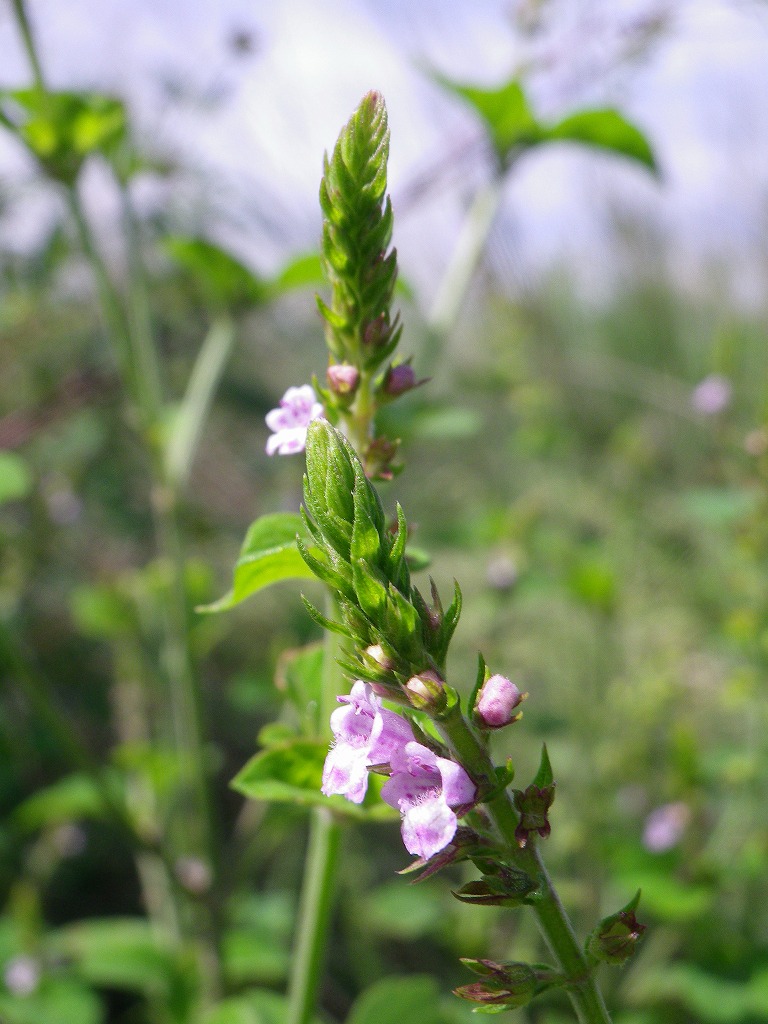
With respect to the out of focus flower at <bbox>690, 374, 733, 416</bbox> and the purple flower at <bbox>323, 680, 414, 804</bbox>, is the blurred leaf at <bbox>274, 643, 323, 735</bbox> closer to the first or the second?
the purple flower at <bbox>323, 680, 414, 804</bbox>

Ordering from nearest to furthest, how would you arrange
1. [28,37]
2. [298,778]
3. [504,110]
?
1. [298,778]
2. [28,37]
3. [504,110]

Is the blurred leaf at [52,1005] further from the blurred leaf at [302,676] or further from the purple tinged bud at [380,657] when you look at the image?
the purple tinged bud at [380,657]

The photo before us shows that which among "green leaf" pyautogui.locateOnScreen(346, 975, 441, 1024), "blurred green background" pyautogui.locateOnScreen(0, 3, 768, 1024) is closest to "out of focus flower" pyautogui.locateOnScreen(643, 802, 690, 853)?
"blurred green background" pyautogui.locateOnScreen(0, 3, 768, 1024)

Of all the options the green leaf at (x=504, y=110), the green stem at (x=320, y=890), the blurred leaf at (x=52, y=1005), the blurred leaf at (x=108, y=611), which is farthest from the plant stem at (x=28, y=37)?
the blurred leaf at (x=52, y=1005)

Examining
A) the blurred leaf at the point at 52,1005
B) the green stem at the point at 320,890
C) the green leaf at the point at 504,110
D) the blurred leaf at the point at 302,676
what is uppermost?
the green leaf at the point at 504,110

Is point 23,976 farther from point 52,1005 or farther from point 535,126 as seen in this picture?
point 535,126

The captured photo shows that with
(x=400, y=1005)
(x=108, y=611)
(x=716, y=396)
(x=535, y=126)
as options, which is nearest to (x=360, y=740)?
(x=400, y=1005)
